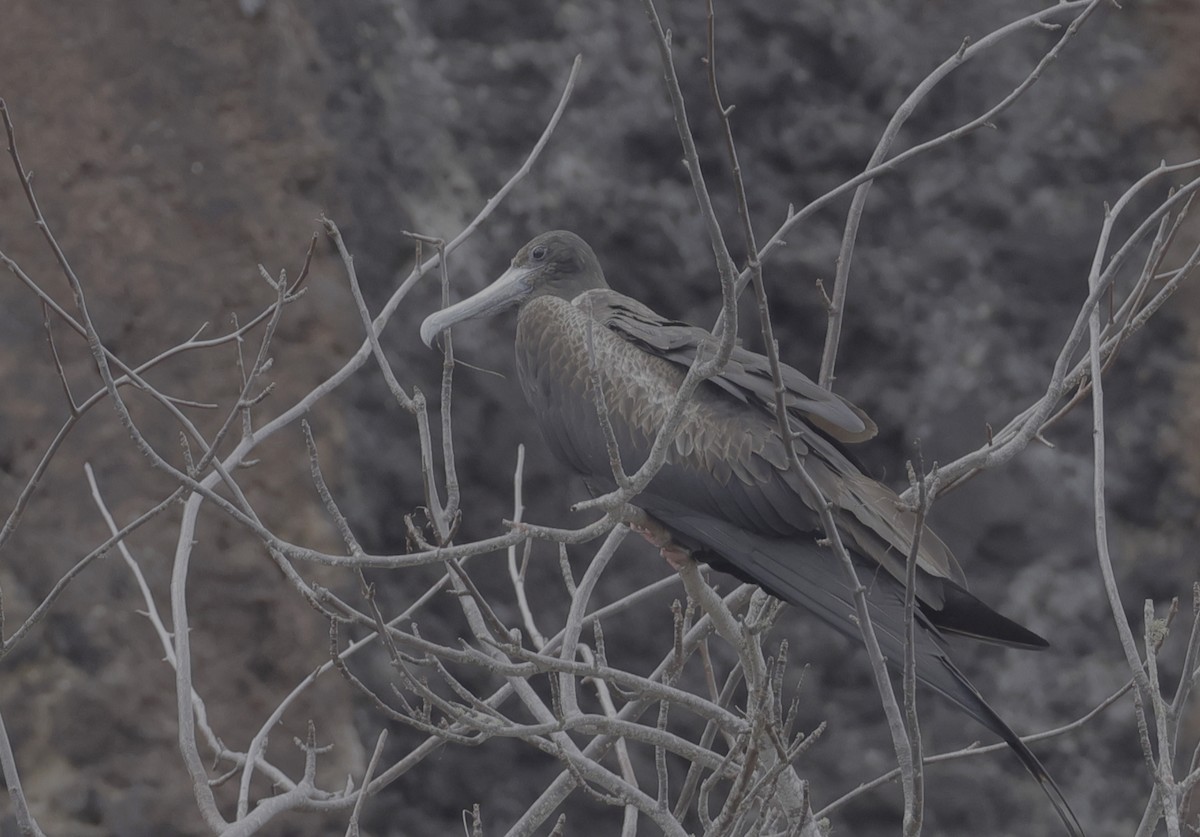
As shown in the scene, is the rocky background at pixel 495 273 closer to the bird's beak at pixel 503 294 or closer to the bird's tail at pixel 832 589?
the bird's beak at pixel 503 294

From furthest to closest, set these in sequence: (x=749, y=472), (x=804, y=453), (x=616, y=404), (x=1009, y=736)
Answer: (x=616, y=404) → (x=749, y=472) → (x=804, y=453) → (x=1009, y=736)

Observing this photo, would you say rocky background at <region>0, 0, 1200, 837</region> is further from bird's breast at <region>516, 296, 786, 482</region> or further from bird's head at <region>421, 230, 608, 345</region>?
bird's breast at <region>516, 296, 786, 482</region>

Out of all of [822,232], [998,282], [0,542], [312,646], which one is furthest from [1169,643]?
[0,542]

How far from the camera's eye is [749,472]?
10.7 ft

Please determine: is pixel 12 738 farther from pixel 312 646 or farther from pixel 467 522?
pixel 467 522

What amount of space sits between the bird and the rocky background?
A: 248cm

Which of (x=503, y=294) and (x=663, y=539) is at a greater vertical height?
(x=503, y=294)

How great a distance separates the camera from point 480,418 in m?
6.32

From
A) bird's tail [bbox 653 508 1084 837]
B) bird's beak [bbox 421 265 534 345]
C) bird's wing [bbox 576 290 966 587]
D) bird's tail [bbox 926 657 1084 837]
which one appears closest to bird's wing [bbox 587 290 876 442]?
bird's wing [bbox 576 290 966 587]

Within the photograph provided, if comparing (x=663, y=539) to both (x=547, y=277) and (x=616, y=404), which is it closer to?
(x=616, y=404)

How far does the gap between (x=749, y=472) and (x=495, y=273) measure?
11.1ft

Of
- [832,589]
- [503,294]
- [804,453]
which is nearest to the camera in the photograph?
[832,589]

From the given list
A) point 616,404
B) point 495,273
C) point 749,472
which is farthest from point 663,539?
point 495,273

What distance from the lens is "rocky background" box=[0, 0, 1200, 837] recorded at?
584 centimetres
